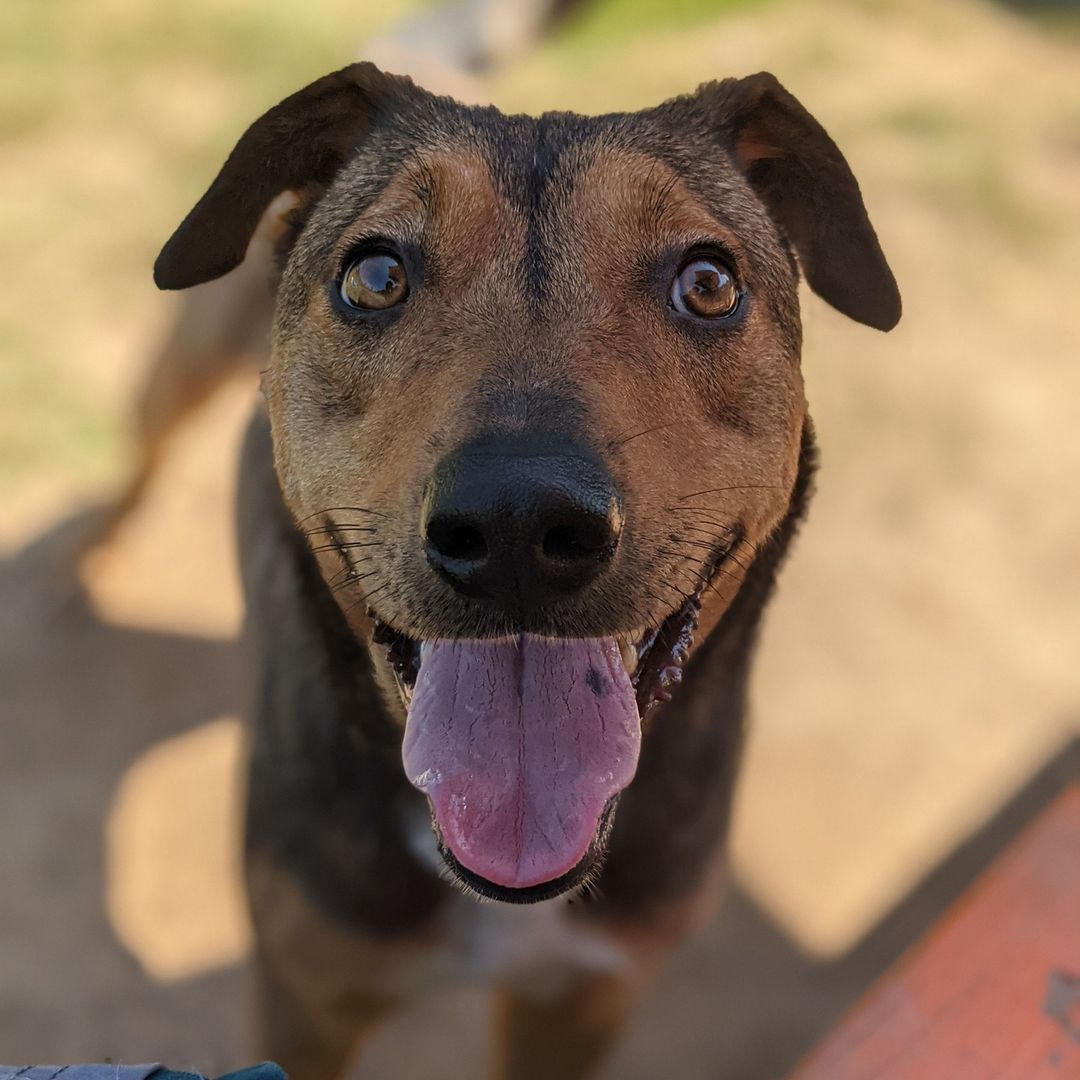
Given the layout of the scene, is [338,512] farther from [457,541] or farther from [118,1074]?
[118,1074]

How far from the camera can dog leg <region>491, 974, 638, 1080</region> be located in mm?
3449

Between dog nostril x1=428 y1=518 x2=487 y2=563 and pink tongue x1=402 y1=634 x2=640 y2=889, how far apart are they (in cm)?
45

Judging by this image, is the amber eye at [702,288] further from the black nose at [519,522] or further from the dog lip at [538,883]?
the dog lip at [538,883]

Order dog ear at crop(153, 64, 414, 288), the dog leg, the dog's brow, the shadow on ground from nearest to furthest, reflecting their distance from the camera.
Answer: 1. the dog's brow
2. dog ear at crop(153, 64, 414, 288)
3. the dog leg
4. the shadow on ground

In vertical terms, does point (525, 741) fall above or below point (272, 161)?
below

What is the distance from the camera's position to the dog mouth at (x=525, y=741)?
2.39m

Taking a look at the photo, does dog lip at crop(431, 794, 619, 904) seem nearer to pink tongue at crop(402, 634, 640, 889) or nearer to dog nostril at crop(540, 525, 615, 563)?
pink tongue at crop(402, 634, 640, 889)

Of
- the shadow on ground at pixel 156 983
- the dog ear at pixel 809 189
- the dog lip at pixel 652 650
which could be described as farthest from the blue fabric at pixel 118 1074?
the shadow on ground at pixel 156 983

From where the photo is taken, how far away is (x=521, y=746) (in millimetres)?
2463

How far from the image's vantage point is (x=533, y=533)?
6.57 ft

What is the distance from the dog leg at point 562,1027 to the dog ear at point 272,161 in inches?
87.9

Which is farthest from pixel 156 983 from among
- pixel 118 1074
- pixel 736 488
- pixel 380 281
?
pixel 736 488

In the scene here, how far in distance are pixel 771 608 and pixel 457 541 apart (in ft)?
12.2

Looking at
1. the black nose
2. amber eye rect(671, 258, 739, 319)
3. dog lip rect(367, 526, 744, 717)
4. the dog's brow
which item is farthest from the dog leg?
the dog's brow
